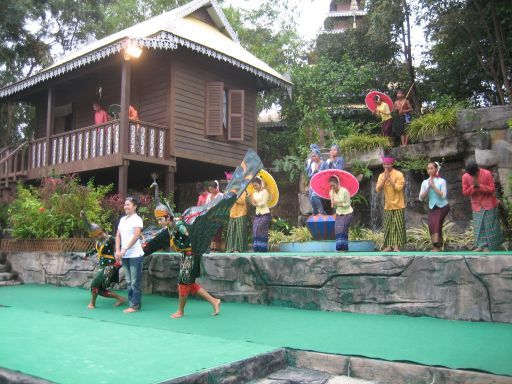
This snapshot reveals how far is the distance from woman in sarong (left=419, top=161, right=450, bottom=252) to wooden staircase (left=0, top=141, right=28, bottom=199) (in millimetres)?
11365

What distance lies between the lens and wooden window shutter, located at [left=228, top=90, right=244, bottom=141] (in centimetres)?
1489

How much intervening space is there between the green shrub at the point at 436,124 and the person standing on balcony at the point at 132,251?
755cm

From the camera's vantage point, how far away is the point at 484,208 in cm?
702

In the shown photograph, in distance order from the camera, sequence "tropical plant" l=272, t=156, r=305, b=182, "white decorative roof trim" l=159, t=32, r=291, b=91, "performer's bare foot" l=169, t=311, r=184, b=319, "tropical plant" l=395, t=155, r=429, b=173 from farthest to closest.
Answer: "tropical plant" l=272, t=156, r=305, b=182
"white decorative roof trim" l=159, t=32, r=291, b=91
"tropical plant" l=395, t=155, r=429, b=173
"performer's bare foot" l=169, t=311, r=184, b=319

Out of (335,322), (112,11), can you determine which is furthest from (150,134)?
(112,11)

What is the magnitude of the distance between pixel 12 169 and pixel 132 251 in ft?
34.1

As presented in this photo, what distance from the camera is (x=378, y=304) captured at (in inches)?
233

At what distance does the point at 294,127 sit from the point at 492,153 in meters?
8.78

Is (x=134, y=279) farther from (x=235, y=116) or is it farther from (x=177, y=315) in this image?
(x=235, y=116)

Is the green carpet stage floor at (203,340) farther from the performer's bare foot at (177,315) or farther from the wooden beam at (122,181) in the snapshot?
the wooden beam at (122,181)

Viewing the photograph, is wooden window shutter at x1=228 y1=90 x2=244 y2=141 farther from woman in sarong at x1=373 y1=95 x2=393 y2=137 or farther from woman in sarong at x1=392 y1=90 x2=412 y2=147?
woman in sarong at x1=392 y1=90 x2=412 y2=147

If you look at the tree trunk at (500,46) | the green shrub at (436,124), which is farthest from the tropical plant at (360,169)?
the tree trunk at (500,46)

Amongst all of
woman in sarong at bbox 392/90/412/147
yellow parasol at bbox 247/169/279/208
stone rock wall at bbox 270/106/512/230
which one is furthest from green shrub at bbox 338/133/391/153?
yellow parasol at bbox 247/169/279/208

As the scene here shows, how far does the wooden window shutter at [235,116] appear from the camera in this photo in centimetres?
1489
